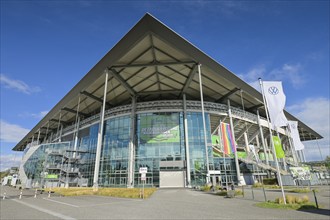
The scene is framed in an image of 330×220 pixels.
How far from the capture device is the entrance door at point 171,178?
32250 millimetres

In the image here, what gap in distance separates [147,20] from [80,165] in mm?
34176

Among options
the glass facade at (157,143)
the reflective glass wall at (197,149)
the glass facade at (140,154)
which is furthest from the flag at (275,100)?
the glass facade at (157,143)

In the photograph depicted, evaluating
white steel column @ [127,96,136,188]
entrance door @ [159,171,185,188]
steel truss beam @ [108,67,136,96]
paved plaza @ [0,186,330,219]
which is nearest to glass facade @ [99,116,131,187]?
white steel column @ [127,96,136,188]

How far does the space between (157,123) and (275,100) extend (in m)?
24.8

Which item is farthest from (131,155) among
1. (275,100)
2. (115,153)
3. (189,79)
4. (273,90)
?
(273,90)

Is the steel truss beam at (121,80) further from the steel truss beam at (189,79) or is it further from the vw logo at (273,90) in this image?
the vw logo at (273,90)

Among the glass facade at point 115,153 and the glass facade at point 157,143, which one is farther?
the glass facade at point 115,153

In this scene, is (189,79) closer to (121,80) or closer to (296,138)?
(121,80)

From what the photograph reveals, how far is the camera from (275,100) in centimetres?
1308

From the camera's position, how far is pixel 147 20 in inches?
882

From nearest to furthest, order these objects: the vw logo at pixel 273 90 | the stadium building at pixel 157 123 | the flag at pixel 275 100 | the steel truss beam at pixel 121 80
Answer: the flag at pixel 275 100 → the vw logo at pixel 273 90 → the stadium building at pixel 157 123 → the steel truss beam at pixel 121 80

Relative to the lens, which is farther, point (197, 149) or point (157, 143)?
point (157, 143)

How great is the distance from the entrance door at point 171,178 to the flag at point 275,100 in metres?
22.8

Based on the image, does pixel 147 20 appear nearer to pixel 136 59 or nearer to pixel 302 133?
pixel 136 59
